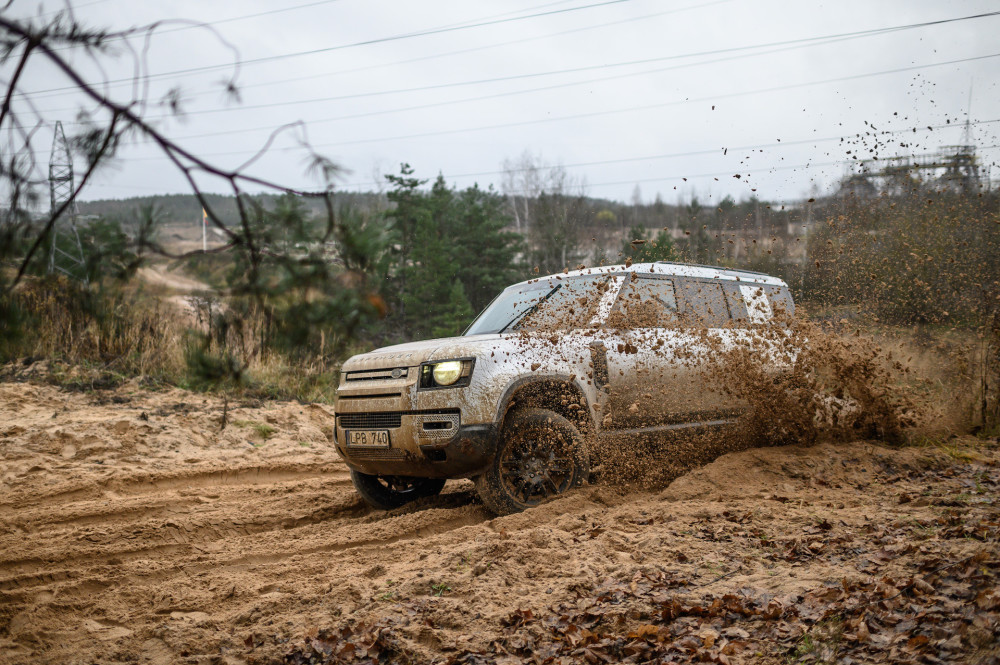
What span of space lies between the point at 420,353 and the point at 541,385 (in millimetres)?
982

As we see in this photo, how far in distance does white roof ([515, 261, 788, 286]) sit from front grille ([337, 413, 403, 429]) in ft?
6.46

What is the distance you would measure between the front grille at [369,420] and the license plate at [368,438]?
41 millimetres

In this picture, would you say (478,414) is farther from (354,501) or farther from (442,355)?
(354,501)

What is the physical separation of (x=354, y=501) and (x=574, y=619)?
137 inches

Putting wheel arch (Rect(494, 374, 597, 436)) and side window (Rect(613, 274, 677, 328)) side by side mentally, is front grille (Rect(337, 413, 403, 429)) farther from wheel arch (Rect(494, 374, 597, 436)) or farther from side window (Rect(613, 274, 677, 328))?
side window (Rect(613, 274, 677, 328))

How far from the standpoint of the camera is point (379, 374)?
5355mm

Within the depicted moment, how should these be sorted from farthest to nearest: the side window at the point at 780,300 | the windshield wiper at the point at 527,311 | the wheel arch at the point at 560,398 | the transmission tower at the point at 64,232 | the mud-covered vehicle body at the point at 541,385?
the side window at the point at 780,300, the windshield wiper at the point at 527,311, the wheel arch at the point at 560,398, the mud-covered vehicle body at the point at 541,385, the transmission tower at the point at 64,232

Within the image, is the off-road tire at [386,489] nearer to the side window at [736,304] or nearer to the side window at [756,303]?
the side window at [736,304]

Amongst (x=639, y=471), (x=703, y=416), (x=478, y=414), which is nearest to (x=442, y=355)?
(x=478, y=414)

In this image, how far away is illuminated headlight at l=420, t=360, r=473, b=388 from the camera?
196 inches

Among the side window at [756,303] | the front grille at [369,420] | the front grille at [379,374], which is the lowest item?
the front grille at [369,420]

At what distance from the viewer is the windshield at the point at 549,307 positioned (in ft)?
18.5

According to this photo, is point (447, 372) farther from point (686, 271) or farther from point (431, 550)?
point (686, 271)

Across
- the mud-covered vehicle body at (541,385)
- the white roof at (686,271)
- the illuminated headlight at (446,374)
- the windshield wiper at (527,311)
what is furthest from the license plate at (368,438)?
the white roof at (686,271)
